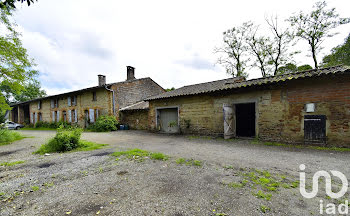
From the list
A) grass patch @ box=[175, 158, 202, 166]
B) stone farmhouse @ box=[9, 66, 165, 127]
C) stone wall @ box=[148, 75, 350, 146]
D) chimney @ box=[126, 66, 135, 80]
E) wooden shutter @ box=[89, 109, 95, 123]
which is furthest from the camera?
chimney @ box=[126, 66, 135, 80]

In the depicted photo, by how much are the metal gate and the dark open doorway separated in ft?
12.9

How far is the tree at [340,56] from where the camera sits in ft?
53.2

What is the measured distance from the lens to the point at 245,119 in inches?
422

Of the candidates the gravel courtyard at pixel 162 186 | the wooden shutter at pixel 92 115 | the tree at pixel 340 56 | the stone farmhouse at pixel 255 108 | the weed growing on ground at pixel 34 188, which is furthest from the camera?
the wooden shutter at pixel 92 115

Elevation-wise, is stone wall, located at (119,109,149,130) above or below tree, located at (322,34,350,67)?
below

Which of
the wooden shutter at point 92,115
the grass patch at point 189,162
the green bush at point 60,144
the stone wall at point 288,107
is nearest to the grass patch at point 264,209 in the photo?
the grass patch at point 189,162

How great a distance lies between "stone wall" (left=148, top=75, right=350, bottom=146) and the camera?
5.89 meters

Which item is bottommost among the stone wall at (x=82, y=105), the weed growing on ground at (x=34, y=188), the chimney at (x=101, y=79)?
the weed growing on ground at (x=34, y=188)

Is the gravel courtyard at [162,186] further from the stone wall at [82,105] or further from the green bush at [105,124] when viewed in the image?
the stone wall at [82,105]

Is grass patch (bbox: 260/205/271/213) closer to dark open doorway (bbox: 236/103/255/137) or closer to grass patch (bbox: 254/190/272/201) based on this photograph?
grass patch (bbox: 254/190/272/201)

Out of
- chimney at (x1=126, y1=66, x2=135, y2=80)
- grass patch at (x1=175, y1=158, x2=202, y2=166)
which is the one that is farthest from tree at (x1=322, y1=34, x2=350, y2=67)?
chimney at (x1=126, y1=66, x2=135, y2=80)

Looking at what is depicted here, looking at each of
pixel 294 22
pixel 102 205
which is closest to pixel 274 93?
pixel 102 205

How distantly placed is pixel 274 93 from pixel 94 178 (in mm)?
8316

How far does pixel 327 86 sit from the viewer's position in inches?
240
